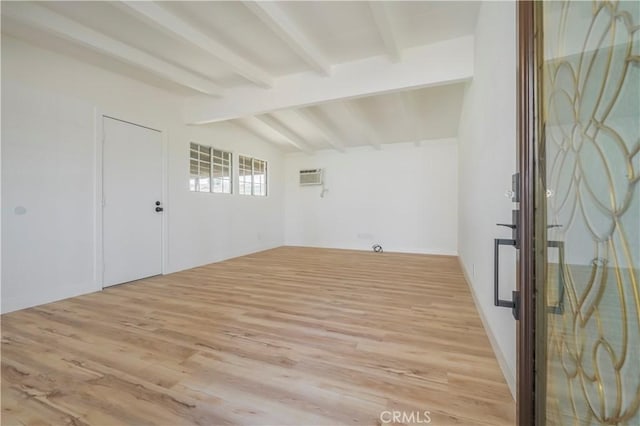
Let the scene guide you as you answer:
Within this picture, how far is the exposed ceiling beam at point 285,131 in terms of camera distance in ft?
15.8

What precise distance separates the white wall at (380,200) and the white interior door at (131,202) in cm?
368

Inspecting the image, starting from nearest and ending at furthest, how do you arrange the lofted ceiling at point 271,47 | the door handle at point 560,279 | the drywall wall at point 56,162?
the door handle at point 560,279 → the lofted ceiling at point 271,47 → the drywall wall at point 56,162

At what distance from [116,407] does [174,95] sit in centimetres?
408

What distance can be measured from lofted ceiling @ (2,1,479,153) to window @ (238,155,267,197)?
153 cm

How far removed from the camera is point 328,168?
21.7 ft

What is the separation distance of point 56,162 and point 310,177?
15.6 feet

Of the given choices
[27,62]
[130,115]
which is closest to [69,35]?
[27,62]

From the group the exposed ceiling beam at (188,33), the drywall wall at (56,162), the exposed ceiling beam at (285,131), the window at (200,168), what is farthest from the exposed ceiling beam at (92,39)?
the exposed ceiling beam at (285,131)

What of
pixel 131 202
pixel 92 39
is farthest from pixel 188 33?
pixel 131 202

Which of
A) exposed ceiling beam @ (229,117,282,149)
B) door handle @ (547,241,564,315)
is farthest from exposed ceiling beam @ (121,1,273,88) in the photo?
door handle @ (547,241,564,315)

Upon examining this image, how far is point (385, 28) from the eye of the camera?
2363 millimetres

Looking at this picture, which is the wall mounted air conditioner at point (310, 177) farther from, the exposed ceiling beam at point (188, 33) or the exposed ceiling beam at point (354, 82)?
the exposed ceiling beam at point (188, 33)

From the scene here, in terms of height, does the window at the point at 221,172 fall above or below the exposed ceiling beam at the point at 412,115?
below

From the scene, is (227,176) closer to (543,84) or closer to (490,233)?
(490,233)
